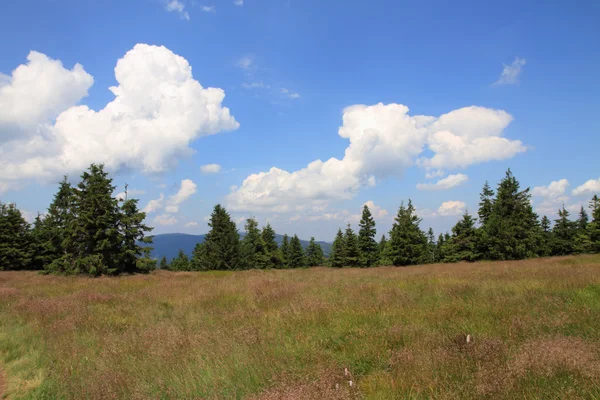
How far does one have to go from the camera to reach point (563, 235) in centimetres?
6075

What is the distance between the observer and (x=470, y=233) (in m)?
44.1

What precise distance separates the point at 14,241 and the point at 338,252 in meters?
48.0

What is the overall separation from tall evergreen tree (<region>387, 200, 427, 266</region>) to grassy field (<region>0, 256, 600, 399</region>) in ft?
123

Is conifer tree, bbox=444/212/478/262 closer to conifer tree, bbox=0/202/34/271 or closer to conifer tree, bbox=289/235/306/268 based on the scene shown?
conifer tree, bbox=289/235/306/268

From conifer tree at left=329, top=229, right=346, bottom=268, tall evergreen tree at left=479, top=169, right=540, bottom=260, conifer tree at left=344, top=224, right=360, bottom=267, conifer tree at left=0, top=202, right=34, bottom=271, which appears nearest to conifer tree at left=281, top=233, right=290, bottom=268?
conifer tree at left=329, top=229, right=346, bottom=268

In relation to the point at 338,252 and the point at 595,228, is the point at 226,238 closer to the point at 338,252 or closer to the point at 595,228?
the point at 338,252

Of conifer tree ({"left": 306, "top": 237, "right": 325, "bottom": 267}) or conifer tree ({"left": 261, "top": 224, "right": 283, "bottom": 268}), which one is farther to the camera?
conifer tree ({"left": 306, "top": 237, "right": 325, "bottom": 267})

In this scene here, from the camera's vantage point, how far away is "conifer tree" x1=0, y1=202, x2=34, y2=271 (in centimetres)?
3953

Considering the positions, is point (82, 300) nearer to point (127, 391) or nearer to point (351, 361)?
point (127, 391)

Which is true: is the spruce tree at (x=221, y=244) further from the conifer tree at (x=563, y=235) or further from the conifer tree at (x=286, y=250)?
the conifer tree at (x=563, y=235)

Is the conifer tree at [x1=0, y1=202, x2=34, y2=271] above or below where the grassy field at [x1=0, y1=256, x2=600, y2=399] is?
above

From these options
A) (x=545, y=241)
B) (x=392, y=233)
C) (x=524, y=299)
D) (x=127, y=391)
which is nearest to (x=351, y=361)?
(x=127, y=391)

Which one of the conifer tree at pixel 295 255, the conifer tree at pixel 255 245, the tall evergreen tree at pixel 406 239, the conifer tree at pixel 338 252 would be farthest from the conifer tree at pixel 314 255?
the tall evergreen tree at pixel 406 239

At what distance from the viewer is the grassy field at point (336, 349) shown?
3.49 meters
